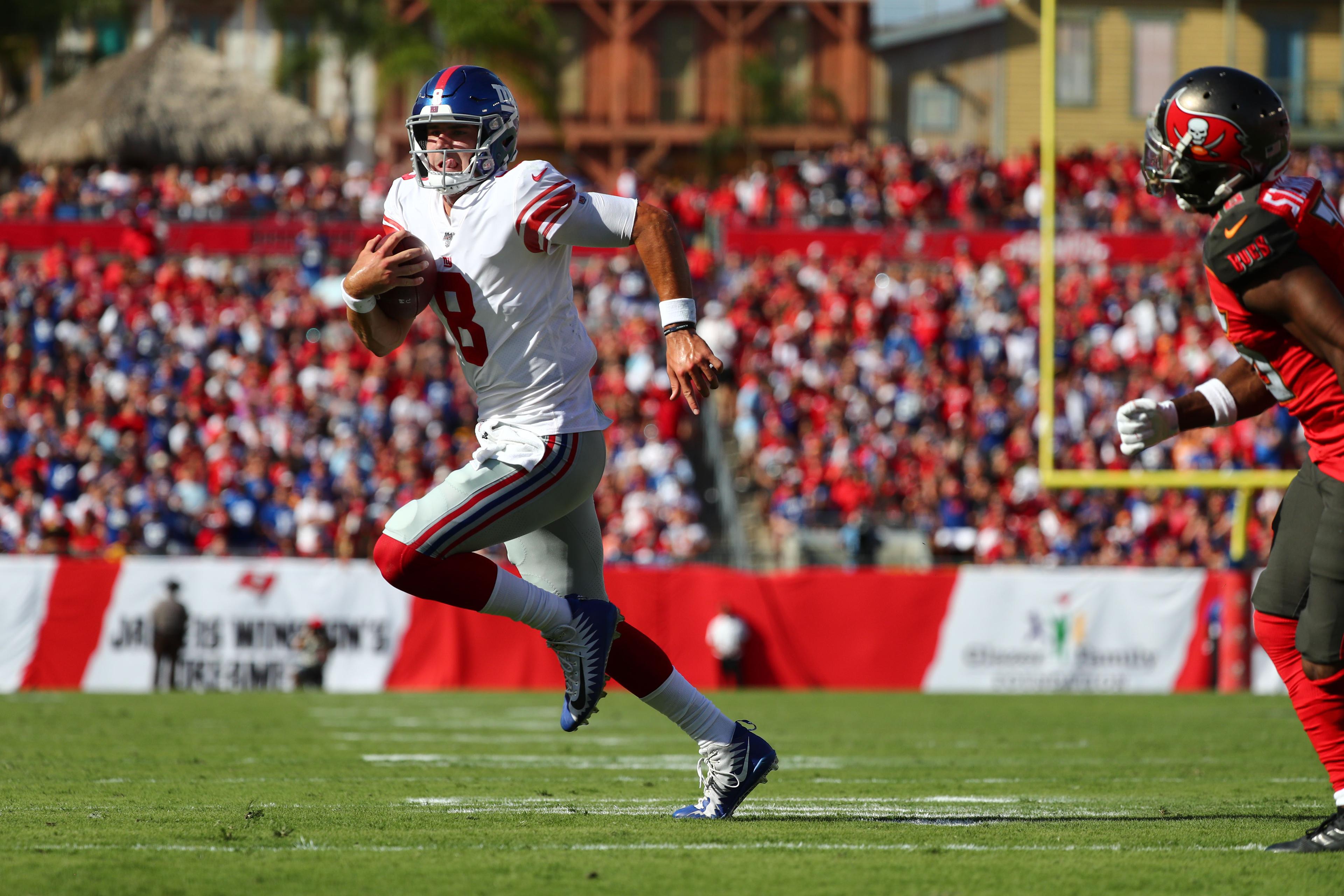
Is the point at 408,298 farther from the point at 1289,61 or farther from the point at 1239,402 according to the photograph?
the point at 1289,61

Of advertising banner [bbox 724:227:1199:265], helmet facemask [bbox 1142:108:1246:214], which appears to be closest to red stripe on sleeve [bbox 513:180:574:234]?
helmet facemask [bbox 1142:108:1246:214]

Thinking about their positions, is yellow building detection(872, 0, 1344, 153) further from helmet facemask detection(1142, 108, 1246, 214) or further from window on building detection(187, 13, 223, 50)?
window on building detection(187, 13, 223, 50)

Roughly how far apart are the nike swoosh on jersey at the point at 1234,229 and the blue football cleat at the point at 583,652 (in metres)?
1.84

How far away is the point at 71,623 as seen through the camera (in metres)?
13.7

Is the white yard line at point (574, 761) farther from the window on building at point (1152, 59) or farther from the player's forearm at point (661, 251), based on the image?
the window on building at point (1152, 59)

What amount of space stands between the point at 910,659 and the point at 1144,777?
8452mm

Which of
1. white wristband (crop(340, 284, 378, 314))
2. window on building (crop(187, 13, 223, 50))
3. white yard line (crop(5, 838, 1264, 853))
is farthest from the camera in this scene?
window on building (crop(187, 13, 223, 50))

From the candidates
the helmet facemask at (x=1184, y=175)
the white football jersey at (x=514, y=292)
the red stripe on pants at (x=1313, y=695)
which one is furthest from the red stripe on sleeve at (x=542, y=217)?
the red stripe on pants at (x=1313, y=695)

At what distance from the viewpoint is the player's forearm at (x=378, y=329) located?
167 inches

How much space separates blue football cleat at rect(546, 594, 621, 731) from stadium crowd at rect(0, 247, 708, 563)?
10427 millimetres

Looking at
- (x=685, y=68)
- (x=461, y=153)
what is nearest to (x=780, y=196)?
(x=685, y=68)

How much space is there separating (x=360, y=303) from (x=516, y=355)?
17.4 inches

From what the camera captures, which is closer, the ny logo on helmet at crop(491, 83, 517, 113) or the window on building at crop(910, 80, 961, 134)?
the ny logo on helmet at crop(491, 83, 517, 113)

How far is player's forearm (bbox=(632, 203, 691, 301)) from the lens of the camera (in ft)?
13.7
